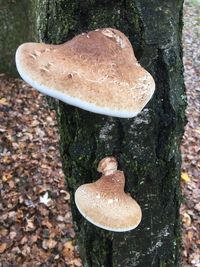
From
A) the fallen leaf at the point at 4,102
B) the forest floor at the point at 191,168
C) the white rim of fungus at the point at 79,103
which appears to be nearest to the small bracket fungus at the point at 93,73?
the white rim of fungus at the point at 79,103

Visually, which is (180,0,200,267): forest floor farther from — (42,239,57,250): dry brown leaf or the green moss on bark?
the green moss on bark

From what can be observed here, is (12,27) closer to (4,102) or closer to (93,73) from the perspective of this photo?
(4,102)

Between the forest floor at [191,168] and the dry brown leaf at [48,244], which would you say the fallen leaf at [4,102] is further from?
the forest floor at [191,168]

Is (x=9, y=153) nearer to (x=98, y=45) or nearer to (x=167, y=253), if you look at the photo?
(x=167, y=253)

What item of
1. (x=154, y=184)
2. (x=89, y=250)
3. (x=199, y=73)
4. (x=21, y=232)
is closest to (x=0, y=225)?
(x=21, y=232)

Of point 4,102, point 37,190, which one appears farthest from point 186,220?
point 4,102

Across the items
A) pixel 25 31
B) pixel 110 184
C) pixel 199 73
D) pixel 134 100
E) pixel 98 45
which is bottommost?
pixel 199 73

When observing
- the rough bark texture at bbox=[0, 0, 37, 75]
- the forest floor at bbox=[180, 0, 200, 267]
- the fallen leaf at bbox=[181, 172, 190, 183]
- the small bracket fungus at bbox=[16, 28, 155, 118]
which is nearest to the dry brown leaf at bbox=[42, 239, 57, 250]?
the forest floor at bbox=[180, 0, 200, 267]
